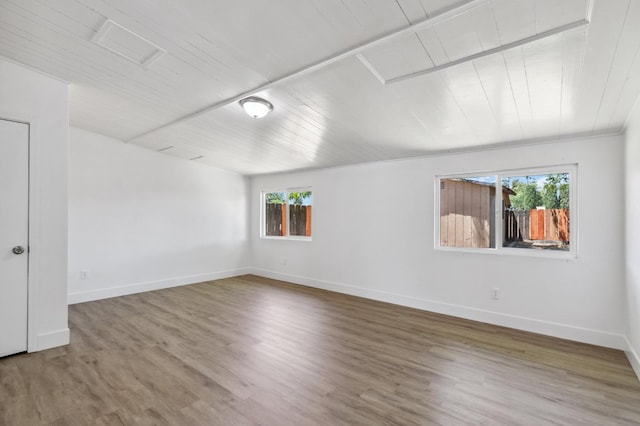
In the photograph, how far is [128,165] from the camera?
507 cm

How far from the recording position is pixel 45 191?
297 cm

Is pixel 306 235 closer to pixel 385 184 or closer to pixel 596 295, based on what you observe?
pixel 385 184

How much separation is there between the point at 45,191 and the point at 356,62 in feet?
10.7

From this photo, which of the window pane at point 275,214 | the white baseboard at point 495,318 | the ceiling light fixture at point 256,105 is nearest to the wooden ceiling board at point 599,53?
the white baseboard at point 495,318

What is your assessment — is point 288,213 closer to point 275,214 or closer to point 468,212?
point 275,214

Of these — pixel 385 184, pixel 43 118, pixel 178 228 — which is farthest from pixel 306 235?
pixel 43 118

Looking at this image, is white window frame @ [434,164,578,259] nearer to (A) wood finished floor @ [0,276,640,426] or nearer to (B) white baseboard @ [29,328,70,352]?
(A) wood finished floor @ [0,276,640,426]

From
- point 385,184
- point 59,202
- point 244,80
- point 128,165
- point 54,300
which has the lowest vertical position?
point 54,300

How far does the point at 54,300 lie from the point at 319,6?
3.62m

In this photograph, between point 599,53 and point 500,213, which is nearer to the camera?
point 599,53

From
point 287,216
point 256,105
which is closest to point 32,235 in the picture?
point 256,105

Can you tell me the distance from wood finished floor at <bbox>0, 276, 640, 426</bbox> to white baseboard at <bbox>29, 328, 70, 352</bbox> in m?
0.10

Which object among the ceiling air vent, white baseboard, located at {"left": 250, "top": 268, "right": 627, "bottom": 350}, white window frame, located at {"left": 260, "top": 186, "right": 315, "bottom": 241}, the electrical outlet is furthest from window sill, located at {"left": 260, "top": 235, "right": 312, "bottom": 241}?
the ceiling air vent

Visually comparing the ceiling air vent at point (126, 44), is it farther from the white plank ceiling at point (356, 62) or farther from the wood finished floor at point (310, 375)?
the wood finished floor at point (310, 375)
